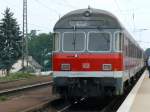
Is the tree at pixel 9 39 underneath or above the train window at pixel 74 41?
above

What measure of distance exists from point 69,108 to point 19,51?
57.2 m

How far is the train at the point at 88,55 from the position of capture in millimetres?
18875

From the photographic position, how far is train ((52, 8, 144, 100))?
1888 centimetres

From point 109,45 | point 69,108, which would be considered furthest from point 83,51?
point 69,108

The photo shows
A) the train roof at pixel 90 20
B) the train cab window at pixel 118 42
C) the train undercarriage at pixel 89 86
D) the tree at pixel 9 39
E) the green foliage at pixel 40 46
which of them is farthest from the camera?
the green foliage at pixel 40 46

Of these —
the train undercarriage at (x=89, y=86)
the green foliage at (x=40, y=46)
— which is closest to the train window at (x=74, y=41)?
the train undercarriage at (x=89, y=86)

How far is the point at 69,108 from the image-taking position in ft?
65.3

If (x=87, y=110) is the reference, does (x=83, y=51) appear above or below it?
above

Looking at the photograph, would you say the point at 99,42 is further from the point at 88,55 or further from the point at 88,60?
the point at 88,60

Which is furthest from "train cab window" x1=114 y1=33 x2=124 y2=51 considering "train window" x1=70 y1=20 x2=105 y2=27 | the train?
"train window" x1=70 y1=20 x2=105 y2=27

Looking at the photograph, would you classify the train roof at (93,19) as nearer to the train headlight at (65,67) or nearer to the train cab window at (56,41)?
the train cab window at (56,41)

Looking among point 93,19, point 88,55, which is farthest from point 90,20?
point 88,55

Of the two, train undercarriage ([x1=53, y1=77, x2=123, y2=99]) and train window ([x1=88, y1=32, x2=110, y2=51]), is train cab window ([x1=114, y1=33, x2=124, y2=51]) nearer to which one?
train window ([x1=88, y1=32, x2=110, y2=51])

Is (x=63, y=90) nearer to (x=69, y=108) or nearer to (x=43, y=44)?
(x=69, y=108)
